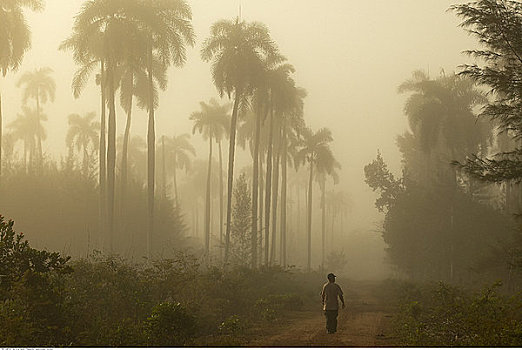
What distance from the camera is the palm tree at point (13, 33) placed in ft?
94.7

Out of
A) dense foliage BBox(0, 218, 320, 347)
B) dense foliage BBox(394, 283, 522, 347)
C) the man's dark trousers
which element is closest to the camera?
dense foliage BBox(0, 218, 320, 347)

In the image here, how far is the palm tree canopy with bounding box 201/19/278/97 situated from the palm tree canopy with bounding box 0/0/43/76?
1173 cm

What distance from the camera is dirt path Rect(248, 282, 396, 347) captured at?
44.6ft

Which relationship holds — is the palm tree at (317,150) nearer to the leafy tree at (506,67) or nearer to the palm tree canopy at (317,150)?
the palm tree canopy at (317,150)

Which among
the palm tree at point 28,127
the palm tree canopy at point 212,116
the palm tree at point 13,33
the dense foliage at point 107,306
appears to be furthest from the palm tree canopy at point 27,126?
the dense foliage at point 107,306

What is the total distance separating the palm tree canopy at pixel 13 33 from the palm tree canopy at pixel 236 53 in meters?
11.7

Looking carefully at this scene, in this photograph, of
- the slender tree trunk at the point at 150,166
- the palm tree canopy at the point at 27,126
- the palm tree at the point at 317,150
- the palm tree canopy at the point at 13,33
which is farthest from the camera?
the palm tree canopy at the point at 27,126

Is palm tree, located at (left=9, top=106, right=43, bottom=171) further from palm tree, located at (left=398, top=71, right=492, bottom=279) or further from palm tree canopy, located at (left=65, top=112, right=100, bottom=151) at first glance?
palm tree, located at (left=398, top=71, right=492, bottom=279)

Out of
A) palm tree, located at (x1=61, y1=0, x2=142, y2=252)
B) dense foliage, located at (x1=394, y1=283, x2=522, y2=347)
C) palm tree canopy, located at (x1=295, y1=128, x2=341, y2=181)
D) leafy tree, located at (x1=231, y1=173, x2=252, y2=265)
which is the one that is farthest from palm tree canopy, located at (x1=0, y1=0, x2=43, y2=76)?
palm tree canopy, located at (x1=295, y1=128, x2=341, y2=181)

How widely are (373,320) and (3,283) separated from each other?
13.4 metres

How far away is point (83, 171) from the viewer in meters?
39.3

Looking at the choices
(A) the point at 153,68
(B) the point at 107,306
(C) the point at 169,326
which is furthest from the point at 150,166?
(C) the point at 169,326

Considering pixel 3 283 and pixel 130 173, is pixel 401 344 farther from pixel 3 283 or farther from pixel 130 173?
pixel 130 173

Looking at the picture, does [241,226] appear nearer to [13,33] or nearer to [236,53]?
[236,53]
